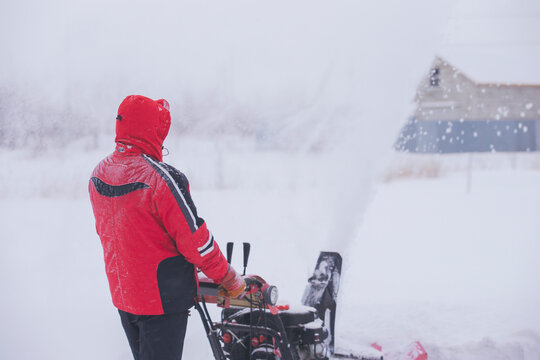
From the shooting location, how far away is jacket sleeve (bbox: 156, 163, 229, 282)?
1712 mm

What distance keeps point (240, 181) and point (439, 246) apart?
3.89 metres

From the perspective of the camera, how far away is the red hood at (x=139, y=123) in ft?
6.11

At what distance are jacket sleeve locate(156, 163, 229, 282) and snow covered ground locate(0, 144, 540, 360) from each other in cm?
197

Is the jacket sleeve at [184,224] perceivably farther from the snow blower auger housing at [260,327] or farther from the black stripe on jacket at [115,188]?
the snow blower auger housing at [260,327]

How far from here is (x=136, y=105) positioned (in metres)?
1.86

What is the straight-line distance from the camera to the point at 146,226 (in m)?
1.75

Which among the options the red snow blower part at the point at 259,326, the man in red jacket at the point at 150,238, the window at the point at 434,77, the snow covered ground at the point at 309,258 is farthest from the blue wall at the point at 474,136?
the man in red jacket at the point at 150,238

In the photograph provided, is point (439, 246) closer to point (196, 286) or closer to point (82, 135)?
point (82, 135)

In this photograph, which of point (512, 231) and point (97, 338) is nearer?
point (97, 338)

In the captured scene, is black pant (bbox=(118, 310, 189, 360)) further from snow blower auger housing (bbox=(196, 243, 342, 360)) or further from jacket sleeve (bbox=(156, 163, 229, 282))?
jacket sleeve (bbox=(156, 163, 229, 282))

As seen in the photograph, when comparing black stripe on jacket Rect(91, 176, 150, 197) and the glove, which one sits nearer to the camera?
black stripe on jacket Rect(91, 176, 150, 197)

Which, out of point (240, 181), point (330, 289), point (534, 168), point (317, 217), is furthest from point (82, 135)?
point (534, 168)

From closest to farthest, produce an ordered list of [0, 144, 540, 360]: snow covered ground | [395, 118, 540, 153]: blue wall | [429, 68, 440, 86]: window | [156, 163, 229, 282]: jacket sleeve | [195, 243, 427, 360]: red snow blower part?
[156, 163, 229, 282]: jacket sleeve
[195, 243, 427, 360]: red snow blower part
[0, 144, 540, 360]: snow covered ground
[395, 118, 540, 153]: blue wall
[429, 68, 440, 86]: window

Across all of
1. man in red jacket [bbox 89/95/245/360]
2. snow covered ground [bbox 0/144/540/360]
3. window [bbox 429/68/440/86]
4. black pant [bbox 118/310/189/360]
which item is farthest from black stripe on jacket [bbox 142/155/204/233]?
window [bbox 429/68/440/86]
